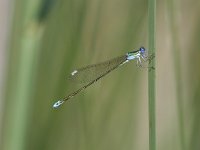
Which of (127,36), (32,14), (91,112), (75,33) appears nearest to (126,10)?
(127,36)

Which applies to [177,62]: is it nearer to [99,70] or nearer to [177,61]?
[177,61]

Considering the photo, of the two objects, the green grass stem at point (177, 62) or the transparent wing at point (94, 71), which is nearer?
the green grass stem at point (177, 62)

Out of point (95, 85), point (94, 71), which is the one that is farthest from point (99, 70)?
point (95, 85)

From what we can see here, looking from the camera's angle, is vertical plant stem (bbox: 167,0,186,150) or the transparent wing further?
the transparent wing

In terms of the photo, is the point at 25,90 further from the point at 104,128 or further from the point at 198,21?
the point at 198,21

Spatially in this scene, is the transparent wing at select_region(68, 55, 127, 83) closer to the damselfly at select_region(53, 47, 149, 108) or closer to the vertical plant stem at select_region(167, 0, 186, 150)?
the damselfly at select_region(53, 47, 149, 108)

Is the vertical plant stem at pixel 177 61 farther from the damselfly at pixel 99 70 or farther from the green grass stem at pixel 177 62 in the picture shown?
the damselfly at pixel 99 70

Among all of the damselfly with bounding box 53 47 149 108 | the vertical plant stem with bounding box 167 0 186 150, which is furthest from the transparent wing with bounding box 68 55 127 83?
the vertical plant stem with bounding box 167 0 186 150

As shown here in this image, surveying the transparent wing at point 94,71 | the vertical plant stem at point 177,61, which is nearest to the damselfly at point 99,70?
the transparent wing at point 94,71
